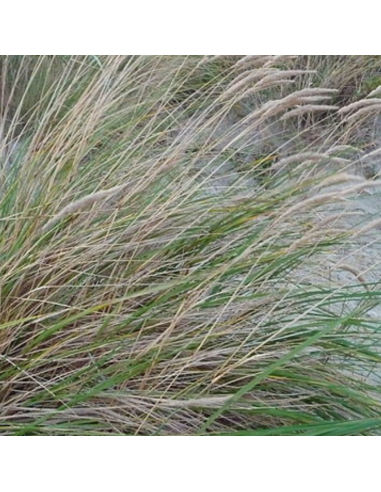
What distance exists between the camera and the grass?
1011 millimetres

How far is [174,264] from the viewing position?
3.70 ft

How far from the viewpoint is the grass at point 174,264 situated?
39.8 inches

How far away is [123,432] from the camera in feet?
3.34

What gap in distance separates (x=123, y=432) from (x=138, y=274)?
9.6 inches

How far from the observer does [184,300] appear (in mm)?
1012

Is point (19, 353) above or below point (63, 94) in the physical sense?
below
